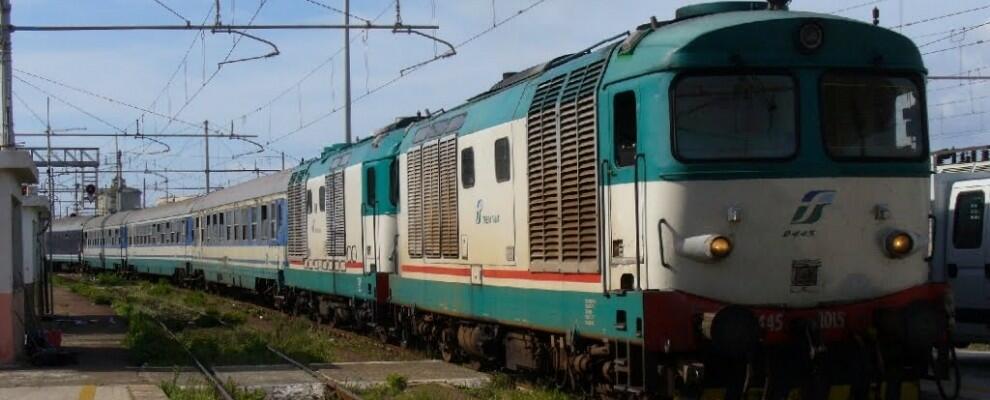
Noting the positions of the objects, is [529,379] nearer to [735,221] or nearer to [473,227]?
[473,227]

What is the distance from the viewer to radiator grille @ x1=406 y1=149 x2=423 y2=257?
16.8m

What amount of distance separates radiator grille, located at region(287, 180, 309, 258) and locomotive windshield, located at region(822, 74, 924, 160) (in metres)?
17.4

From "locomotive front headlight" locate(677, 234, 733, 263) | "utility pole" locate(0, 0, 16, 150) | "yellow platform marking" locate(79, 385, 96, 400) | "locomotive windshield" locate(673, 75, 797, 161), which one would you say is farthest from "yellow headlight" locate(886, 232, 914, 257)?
"utility pole" locate(0, 0, 16, 150)

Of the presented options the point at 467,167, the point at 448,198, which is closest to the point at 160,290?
the point at 448,198

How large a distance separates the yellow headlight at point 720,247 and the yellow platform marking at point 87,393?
8.44 metres

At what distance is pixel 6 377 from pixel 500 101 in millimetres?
8210

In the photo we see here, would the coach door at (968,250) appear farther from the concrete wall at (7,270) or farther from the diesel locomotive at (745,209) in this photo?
the concrete wall at (7,270)

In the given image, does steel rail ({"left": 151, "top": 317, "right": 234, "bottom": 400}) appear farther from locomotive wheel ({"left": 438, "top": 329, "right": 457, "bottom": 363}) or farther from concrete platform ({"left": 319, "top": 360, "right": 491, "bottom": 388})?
locomotive wheel ({"left": 438, "top": 329, "right": 457, "bottom": 363})

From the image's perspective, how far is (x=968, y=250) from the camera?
16344 millimetres

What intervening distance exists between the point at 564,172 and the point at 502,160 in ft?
6.48

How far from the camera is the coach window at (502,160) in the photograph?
12917 millimetres

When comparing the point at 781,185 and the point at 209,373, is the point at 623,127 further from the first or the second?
the point at 209,373

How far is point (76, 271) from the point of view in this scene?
256ft

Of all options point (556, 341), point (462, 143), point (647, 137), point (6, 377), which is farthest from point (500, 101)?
point (6, 377)
